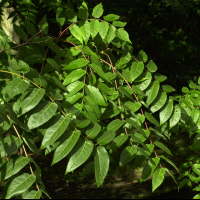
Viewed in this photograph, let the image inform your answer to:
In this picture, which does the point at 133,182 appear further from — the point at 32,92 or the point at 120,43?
the point at 32,92

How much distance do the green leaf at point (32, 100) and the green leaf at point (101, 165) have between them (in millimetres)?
399

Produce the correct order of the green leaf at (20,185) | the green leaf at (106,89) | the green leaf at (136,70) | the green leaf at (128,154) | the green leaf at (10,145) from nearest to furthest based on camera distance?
the green leaf at (20,185)
the green leaf at (10,145)
the green leaf at (128,154)
the green leaf at (106,89)
the green leaf at (136,70)

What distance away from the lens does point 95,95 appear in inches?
59.2

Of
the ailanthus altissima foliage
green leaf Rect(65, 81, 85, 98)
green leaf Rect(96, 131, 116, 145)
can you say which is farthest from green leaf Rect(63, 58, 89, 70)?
green leaf Rect(96, 131, 116, 145)

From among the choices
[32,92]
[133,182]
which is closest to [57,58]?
[32,92]

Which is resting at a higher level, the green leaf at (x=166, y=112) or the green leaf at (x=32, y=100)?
the green leaf at (x=32, y=100)

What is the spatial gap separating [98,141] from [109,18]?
96 centimetres

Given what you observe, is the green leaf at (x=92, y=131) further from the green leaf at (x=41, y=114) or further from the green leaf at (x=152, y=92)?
the green leaf at (x=152, y=92)

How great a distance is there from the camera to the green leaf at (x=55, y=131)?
3.76 ft

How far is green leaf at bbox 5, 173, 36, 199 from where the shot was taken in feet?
3.57

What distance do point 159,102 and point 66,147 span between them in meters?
0.86

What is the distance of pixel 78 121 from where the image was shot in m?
1.27

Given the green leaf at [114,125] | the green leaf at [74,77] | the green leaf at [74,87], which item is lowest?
the green leaf at [114,125]

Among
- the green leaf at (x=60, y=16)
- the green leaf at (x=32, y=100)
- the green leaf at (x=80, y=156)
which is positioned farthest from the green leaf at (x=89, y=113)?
the green leaf at (x=60, y=16)
